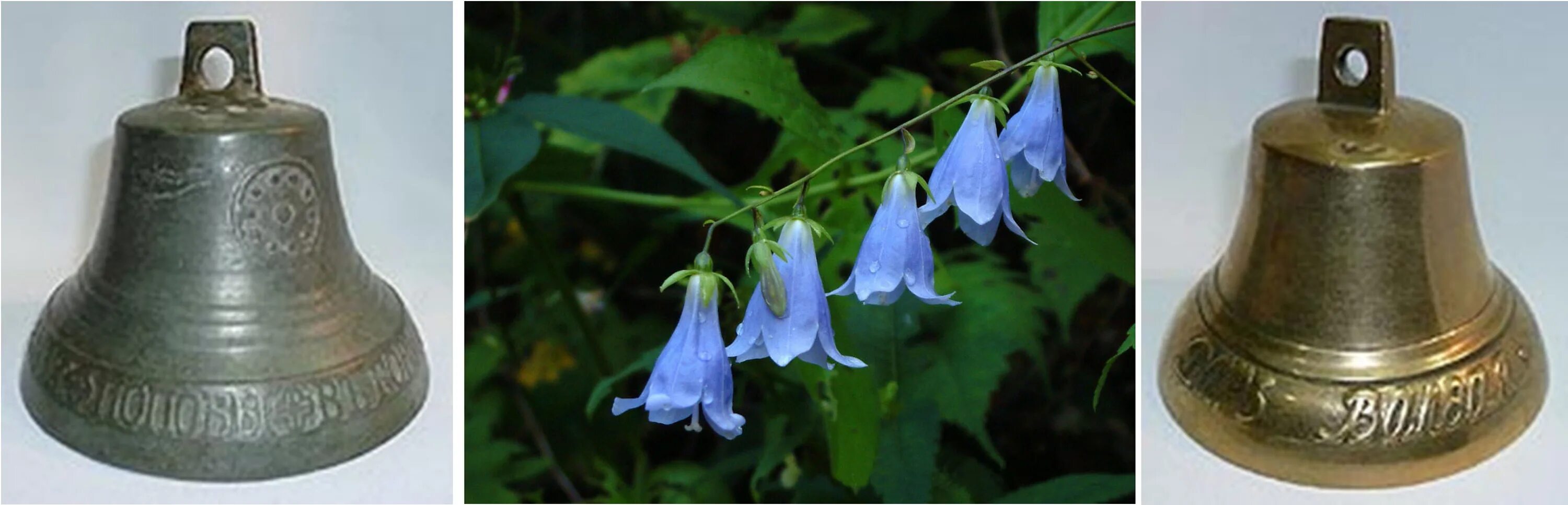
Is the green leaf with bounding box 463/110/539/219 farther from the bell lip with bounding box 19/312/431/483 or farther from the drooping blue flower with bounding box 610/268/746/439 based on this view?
the drooping blue flower with bounding box 610/268/746/439

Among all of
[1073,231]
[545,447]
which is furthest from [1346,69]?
[545,447]

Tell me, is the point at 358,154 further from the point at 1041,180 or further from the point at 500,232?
the point at 1041,180

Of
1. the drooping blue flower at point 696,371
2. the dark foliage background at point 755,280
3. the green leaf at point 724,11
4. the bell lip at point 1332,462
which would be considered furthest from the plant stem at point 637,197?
the drooping blue flower at point 696,371

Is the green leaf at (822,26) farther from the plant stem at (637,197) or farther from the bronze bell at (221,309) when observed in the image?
the bronze bell at (221,309)

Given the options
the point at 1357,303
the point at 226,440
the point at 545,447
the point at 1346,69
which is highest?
the point at 1346,69

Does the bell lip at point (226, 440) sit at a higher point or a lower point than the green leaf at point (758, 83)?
lower

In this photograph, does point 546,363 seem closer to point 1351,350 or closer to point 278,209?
point 278,209

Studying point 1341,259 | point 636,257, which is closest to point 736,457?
point 636,257
